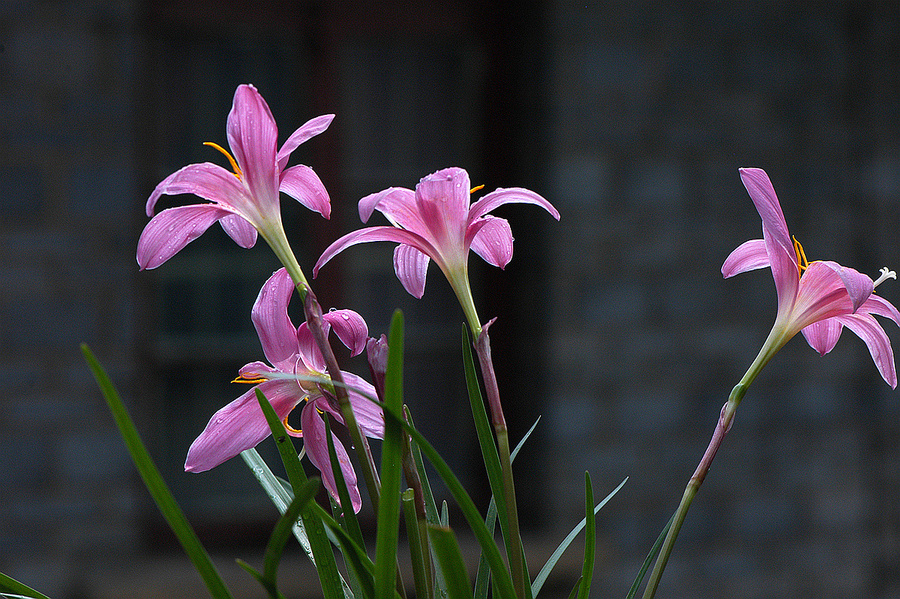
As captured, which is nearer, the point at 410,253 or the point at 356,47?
the point at 410,253

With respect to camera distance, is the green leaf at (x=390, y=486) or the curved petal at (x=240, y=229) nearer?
the green leaf at (x=390, y=486)

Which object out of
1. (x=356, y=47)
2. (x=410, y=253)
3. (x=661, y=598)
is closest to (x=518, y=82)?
(x=356, y=47)

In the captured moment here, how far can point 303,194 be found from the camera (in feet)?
1.50

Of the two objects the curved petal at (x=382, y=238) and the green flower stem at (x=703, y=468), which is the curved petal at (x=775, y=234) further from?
the curved petal at (x=382, y=238)

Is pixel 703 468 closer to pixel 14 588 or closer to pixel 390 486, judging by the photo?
pixel 390 486

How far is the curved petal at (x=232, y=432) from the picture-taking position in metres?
0.42

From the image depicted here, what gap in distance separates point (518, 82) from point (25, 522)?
165cm

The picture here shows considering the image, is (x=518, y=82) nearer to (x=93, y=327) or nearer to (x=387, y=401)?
(x=93, y=327)

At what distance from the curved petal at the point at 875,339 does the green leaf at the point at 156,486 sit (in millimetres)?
351

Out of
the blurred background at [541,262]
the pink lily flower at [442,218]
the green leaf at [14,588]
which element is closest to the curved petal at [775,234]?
the pink lily flower at [442,218]

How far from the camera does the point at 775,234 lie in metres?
0.42

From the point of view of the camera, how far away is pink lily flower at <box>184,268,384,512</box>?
0.42 meters

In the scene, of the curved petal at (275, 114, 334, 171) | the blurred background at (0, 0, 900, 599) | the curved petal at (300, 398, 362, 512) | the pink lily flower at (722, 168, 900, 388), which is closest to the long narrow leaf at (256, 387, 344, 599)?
the curved petal at (300, 398, 362, 512)

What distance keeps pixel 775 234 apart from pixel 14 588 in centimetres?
41
